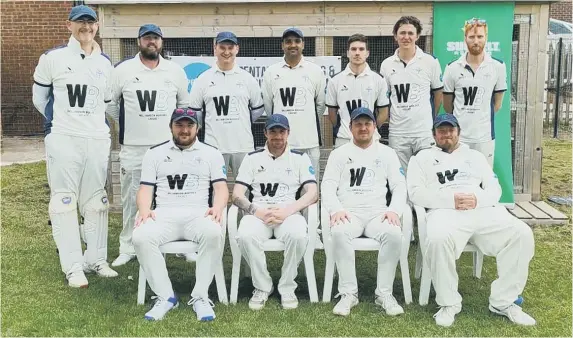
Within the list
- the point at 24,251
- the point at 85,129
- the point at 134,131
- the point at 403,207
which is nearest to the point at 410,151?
the point at 403,207

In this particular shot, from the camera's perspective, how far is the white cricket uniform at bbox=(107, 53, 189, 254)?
4762 mm

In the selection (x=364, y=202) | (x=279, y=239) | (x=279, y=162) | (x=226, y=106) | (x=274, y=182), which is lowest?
(x=279, y=239)

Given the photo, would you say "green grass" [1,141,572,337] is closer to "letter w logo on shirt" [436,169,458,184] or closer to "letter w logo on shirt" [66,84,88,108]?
"letter w logo on shirt" [436,169,458,184]

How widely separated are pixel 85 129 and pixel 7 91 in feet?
29.5

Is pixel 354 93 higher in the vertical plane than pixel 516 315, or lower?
higher

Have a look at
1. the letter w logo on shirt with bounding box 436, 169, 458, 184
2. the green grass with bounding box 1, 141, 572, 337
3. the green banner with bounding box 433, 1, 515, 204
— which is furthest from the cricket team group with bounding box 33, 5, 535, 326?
the green banner with bounding box 433, 1, 515, 204

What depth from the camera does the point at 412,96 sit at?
16.4 ft

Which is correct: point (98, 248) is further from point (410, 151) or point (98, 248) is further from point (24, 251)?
point (410, 151)

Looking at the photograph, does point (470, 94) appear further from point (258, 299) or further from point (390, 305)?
point (258, 299)

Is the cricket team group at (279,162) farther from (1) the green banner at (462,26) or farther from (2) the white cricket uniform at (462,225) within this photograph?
(1) the green banner at (462,26)

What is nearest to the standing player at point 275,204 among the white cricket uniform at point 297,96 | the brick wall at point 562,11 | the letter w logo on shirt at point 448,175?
the white cricket uniform at point 297,96

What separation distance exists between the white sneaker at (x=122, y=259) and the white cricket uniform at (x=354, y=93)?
2.05 meters

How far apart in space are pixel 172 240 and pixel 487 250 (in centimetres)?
208

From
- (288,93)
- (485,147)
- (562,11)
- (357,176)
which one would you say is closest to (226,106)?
(288,93)
